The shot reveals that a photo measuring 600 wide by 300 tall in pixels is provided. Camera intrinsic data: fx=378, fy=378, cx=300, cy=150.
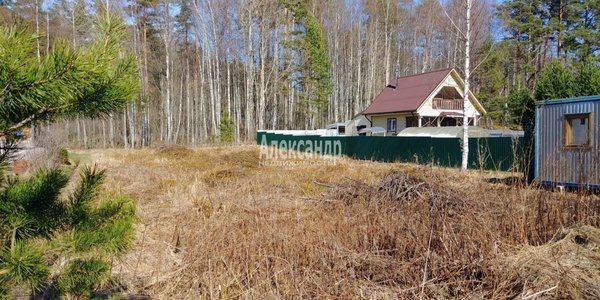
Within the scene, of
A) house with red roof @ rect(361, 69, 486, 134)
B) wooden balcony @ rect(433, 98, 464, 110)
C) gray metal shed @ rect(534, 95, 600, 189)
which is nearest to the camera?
gray metal shed @ rect(534, 95, 600, 189)

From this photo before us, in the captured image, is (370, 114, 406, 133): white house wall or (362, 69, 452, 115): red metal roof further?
(370, 114, 406, 133): white house wall

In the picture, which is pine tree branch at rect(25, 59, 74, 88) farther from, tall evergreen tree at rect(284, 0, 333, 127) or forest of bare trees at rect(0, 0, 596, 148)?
tall evergreen tree at rect(284, 0, 333, 127)

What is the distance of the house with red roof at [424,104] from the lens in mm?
26969

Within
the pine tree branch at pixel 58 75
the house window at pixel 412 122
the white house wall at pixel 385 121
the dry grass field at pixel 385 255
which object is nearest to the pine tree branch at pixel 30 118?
the pine tree branch at pixel 58 75

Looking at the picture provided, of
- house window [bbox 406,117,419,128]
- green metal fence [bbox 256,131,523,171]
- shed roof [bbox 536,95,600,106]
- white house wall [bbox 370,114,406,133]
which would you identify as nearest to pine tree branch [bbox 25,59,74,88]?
shed roof [bbox 536,95,600,106]

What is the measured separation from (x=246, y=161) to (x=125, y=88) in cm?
1466

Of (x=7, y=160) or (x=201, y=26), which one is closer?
(x=7, y=160)

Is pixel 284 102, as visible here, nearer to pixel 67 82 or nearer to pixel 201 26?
pixel 201 26

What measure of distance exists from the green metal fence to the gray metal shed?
152cm

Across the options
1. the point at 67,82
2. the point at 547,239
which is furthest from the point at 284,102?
the point at 67,82

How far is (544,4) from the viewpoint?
1203 inches

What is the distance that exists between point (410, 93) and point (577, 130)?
800 inches

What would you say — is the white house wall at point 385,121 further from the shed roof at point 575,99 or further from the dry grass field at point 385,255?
the dry grass field at point 385,255

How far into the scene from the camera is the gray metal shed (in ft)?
27.4
